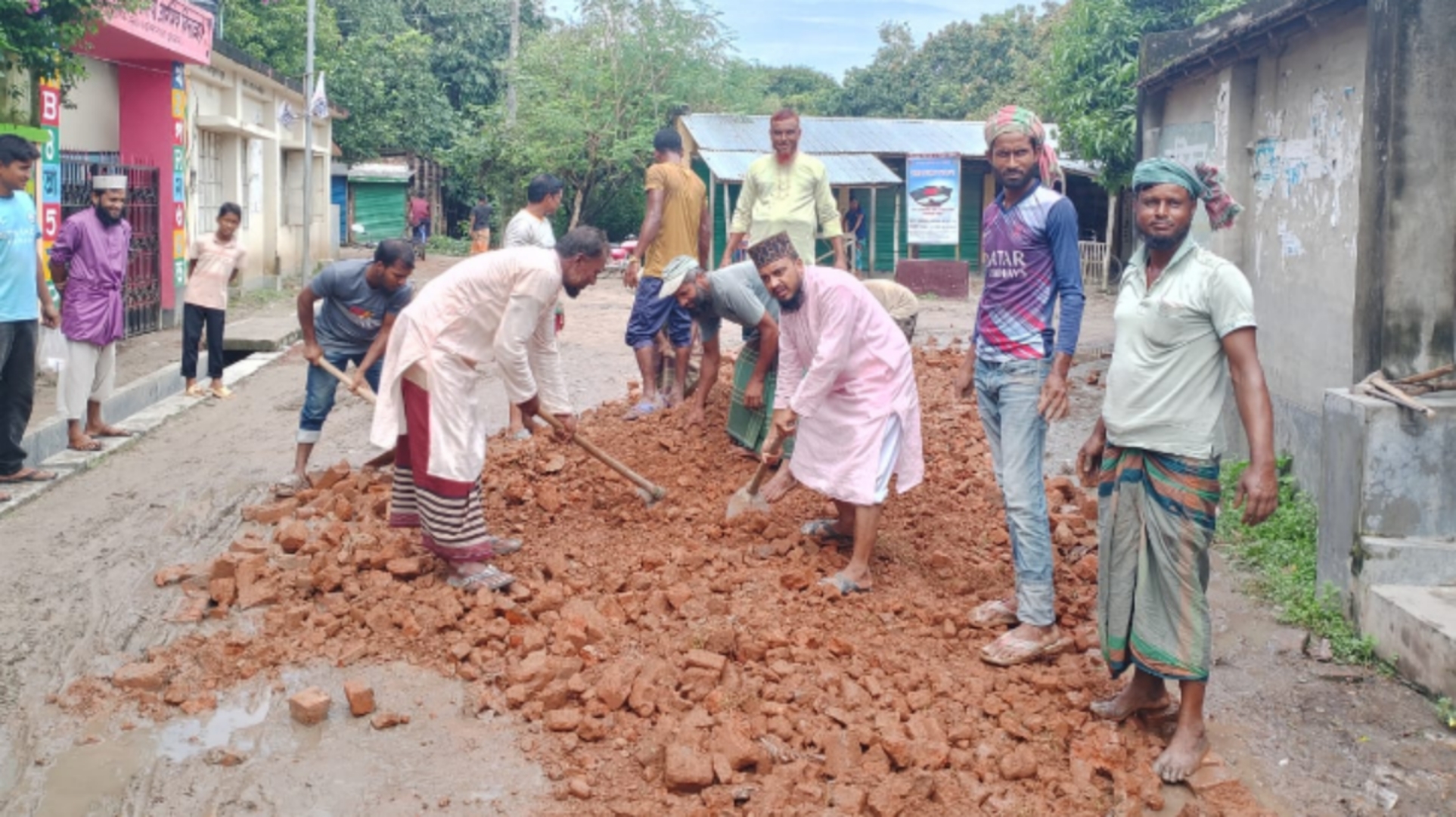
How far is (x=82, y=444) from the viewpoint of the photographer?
7906mm

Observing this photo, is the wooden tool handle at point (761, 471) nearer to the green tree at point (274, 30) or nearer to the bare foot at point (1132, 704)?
the bare foot at point (1132, 704)

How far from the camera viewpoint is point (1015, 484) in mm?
4500

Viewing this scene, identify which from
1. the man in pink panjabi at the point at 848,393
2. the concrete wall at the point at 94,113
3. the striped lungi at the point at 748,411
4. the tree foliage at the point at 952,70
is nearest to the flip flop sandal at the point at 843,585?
the man in pink panjabi at the point at 848,393

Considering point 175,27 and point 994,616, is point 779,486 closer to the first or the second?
point 994,616

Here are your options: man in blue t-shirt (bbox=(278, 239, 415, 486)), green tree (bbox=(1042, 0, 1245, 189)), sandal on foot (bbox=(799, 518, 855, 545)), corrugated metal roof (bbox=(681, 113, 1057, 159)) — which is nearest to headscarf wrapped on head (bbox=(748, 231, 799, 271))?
sandal on foot (bbox=(799, 518, 855, 545))

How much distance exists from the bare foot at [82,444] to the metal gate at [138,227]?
5183 millimetres

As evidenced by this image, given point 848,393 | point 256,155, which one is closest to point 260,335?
point 256,155

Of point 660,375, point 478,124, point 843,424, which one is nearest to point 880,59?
point 478,124

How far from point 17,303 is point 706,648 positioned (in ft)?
15.1

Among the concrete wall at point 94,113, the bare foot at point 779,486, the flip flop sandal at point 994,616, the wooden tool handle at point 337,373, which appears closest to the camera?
the flip flop sandal at point 994,616

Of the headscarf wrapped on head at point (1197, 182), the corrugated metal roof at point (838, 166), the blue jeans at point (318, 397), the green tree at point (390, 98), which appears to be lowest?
the blue jeans at point (318, 397)

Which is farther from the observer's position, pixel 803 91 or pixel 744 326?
pixel 803 91

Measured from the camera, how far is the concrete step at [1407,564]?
188 inches

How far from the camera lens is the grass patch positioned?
190 inches
